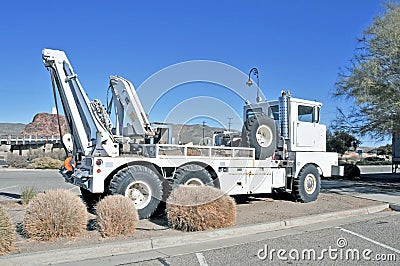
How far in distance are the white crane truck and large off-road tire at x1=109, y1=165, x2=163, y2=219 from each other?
0.02 metres

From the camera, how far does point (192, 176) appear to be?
10.1 meters

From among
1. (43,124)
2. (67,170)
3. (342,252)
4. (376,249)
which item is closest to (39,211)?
(67,170)

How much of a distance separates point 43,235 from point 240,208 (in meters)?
5.61

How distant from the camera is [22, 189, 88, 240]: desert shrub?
23.3 feet

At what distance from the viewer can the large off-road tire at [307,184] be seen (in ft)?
40.9

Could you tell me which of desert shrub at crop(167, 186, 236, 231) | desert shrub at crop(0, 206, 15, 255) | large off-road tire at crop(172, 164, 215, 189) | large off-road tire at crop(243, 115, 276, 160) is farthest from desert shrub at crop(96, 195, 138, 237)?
large off-road tire at crop(243, 115, 276, 160)

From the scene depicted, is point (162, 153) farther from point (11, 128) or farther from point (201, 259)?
point (11, 128)

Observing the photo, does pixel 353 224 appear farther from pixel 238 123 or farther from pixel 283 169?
pixel 238 123

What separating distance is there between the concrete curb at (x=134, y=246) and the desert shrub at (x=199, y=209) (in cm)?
25

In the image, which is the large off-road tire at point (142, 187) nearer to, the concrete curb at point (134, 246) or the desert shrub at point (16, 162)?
the concrete curb at point (134, 246)

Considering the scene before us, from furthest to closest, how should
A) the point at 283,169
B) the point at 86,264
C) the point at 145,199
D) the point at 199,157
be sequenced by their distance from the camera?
the point at 283,169, the point at 199,157, the point at 145,199, the point at 86,264

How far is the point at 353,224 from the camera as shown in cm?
948

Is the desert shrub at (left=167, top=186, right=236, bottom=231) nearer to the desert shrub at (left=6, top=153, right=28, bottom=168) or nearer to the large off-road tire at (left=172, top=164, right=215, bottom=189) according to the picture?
the large off-road tire at (left=172, top=164, right=215, bottom=189)

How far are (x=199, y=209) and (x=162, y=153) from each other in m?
2.32
